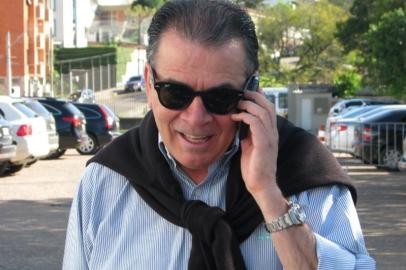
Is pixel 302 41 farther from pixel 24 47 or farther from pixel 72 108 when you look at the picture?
pixel 72 108

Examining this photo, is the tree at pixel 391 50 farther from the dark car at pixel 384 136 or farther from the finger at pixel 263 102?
the finger at pixel 263 102

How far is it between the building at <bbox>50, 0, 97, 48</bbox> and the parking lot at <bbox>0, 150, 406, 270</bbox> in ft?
222

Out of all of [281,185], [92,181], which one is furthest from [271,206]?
[92,181]

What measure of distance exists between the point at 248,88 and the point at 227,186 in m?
0.29

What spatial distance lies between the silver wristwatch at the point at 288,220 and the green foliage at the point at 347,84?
59.7 m

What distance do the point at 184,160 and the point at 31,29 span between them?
65497mm

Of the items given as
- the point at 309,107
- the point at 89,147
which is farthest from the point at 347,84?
the point at 89,147

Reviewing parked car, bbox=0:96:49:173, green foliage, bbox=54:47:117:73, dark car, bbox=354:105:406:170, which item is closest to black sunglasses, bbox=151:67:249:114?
parked car, bbox=0:96:49:173

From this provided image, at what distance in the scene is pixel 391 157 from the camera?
24.1m

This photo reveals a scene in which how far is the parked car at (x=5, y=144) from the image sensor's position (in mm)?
19062

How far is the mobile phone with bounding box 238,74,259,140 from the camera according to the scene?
9.39ft

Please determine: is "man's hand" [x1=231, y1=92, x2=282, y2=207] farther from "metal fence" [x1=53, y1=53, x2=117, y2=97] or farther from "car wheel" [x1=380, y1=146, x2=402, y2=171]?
"metal fence" [x1=53, y1=53, x2=117, y2=97]

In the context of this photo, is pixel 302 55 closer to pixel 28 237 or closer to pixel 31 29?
pixel 31 29

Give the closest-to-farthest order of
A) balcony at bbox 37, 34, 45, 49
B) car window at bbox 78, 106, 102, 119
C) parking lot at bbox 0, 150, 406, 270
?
parking lot at bbox 0, 150, 406, 270 < car window at bbox 78, 106, 102, 119 < balcony at bbox 37, 34, 45, 49
